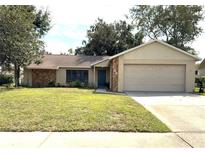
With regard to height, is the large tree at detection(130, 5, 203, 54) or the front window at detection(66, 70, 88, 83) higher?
the large tree at detection(130, 5, 203, 54)

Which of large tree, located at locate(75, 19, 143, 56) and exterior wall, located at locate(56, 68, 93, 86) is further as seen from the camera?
large tree, located at locate(75, 19, 143, 56)

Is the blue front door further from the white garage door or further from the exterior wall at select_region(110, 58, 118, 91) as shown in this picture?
the white garage door

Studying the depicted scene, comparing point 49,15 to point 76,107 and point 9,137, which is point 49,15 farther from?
point 9,137

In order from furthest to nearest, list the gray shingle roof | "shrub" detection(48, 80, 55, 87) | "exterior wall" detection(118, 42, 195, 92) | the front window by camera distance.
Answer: the front window, the gray shingle roof, "shrub" detection(48, 80, 55, 87), "exterior wall" detection(118, 42, 195, 92)

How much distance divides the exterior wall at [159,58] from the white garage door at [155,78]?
16.1 inches

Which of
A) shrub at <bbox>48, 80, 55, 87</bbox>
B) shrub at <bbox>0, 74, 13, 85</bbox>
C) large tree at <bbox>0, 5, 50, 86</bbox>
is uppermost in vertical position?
large tree at <bbox>0, 5, 50, 86</bbox>

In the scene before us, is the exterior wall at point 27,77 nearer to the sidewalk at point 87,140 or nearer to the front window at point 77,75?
the front window at point 77,75

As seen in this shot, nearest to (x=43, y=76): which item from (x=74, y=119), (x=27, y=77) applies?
(x=27, y=77)

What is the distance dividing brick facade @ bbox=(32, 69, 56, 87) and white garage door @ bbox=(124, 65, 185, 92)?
9.74m

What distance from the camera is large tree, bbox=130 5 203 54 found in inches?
1420

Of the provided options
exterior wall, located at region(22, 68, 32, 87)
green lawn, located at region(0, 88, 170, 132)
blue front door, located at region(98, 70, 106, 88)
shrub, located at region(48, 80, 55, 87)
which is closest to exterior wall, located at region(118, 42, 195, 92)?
blue front door, located at region(98, 70, 106, 88)

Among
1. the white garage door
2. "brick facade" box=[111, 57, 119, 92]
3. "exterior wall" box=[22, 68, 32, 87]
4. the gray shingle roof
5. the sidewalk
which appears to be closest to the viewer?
the sidewalk

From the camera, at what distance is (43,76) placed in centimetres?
2683

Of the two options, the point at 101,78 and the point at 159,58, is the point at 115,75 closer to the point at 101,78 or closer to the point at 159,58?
the point at 159,58
